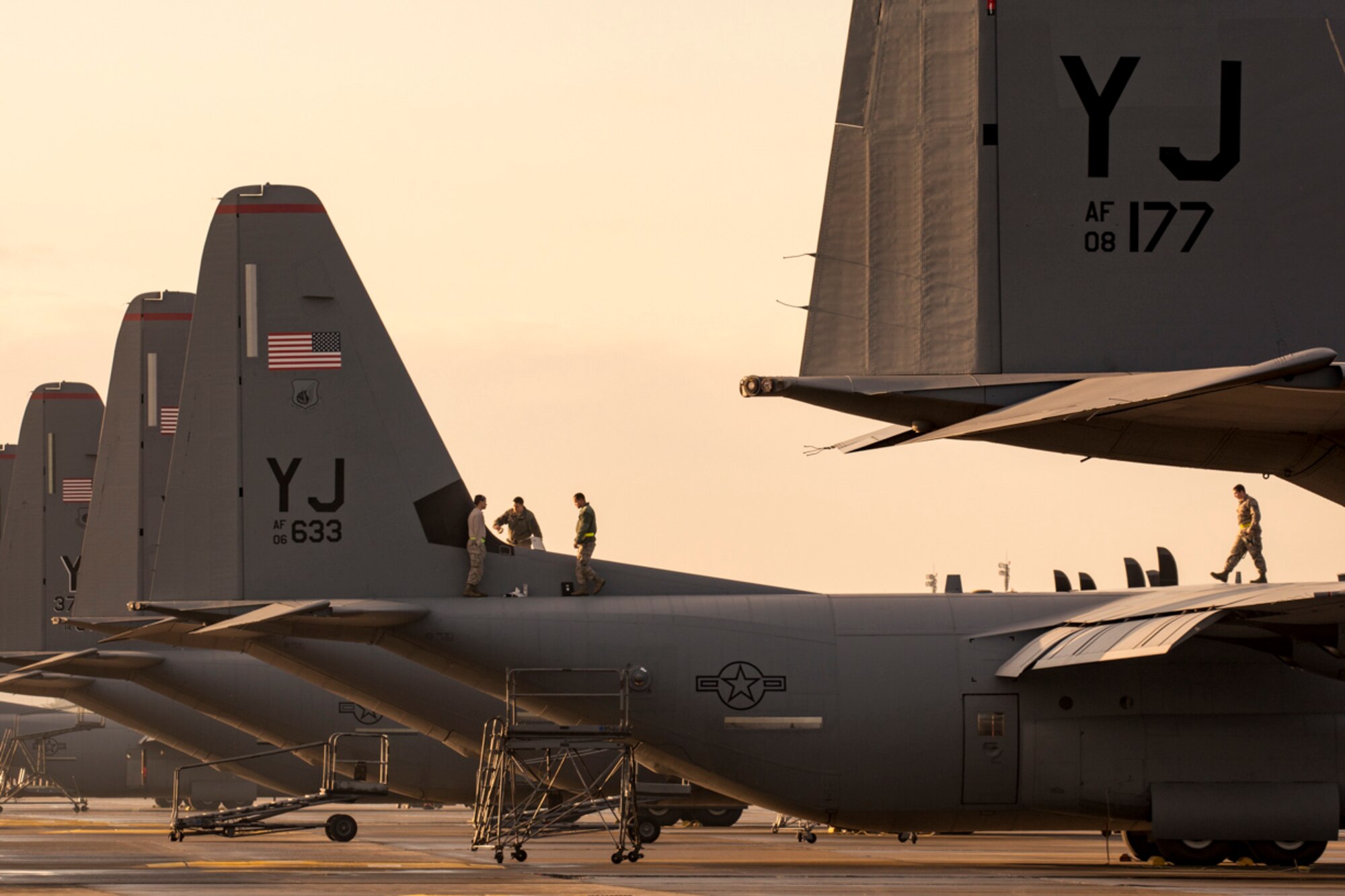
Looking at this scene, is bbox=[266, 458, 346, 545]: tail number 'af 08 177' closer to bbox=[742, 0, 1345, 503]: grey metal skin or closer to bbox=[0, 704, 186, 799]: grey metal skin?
bbox=[742, 0, 1345, 503]: grey metal skin

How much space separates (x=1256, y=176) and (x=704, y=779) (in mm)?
11383

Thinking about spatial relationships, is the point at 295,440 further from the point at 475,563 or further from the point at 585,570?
the point at 585,570

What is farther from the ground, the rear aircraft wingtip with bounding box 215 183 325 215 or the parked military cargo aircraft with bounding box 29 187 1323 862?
the rear aircraft wingtip with bounding box 215 183 325 215

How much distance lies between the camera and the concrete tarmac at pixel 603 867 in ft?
62.8

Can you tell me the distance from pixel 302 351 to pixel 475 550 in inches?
136

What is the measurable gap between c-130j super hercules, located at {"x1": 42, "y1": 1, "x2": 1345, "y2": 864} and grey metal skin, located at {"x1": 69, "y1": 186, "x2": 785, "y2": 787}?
0.03 metres

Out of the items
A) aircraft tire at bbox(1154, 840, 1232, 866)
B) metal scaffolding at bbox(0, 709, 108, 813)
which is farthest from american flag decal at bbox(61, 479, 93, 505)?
aircraft tire at bbox(1154, 840, 1232, 866)

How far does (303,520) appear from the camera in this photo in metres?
22.4

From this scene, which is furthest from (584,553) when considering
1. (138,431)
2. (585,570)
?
(138,431)

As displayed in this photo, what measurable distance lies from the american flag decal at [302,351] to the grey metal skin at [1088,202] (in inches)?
377

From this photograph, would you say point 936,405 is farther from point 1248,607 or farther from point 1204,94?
point 1248,607

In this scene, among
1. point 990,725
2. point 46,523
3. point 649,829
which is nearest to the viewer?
point 990,725

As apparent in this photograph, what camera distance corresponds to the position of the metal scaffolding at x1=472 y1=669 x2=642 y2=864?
22.2 metres

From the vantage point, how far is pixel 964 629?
23391 mm
